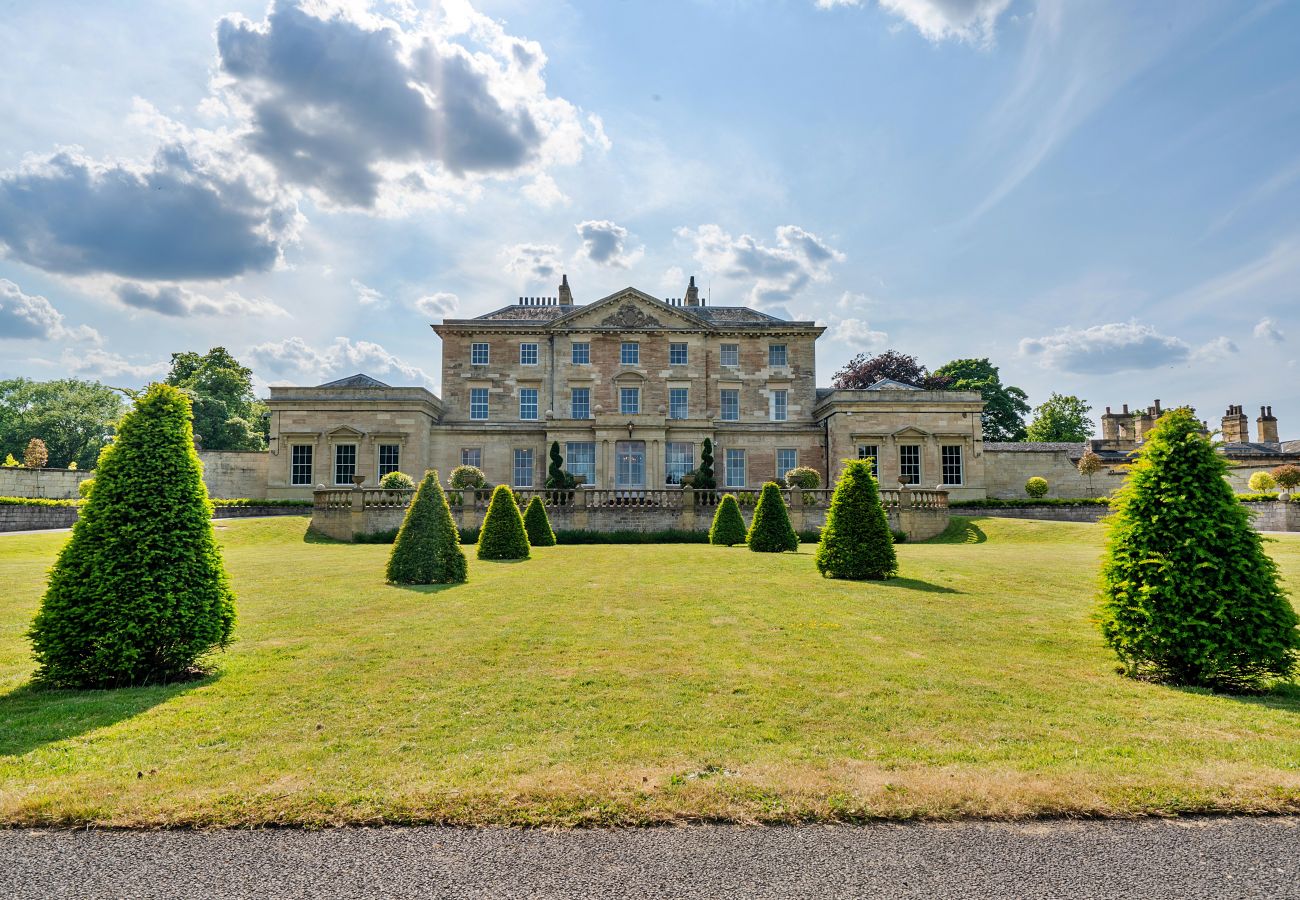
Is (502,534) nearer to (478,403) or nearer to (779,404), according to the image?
(478,403)

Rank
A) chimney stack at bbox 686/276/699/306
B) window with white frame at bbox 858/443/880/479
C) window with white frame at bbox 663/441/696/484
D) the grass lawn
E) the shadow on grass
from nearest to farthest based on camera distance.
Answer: the grass lawn, the shadow on grass, window with white frame at bbox 858/443/880/479, window with white frame at bbox 663/441/696/484, chimney stack at bbox 686/276/699/306

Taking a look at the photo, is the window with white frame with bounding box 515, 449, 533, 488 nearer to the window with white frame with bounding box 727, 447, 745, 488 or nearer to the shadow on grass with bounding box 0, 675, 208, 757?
the window with white frame with bounding box 727, 447, 745, 488

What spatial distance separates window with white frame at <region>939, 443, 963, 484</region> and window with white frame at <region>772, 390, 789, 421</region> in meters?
8.78

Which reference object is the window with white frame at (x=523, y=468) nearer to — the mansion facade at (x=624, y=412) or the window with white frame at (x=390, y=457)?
the mansion facade at (x=624, y=412)

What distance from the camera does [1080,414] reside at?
2589 inches

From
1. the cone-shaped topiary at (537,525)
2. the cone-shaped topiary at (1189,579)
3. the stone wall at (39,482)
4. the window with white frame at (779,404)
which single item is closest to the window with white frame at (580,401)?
the window with white frame at (779,404)

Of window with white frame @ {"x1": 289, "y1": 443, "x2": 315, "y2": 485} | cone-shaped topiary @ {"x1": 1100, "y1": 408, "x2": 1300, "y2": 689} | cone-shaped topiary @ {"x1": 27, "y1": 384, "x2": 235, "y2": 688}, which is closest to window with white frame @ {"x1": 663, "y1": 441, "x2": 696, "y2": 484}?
window with white frame @ {"x1": 289, "y1": 443, "x2": 315, "y2": 485}

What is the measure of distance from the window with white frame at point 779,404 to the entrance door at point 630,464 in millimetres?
8542

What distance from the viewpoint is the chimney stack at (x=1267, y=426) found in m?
56.2

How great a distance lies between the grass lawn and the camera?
4.39 metres

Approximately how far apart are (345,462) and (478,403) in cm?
786

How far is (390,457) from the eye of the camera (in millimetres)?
35625

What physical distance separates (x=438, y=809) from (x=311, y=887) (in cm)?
84

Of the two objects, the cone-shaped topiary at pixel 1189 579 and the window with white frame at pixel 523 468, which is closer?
the cone-shaped topiary at pixel 1189 579
